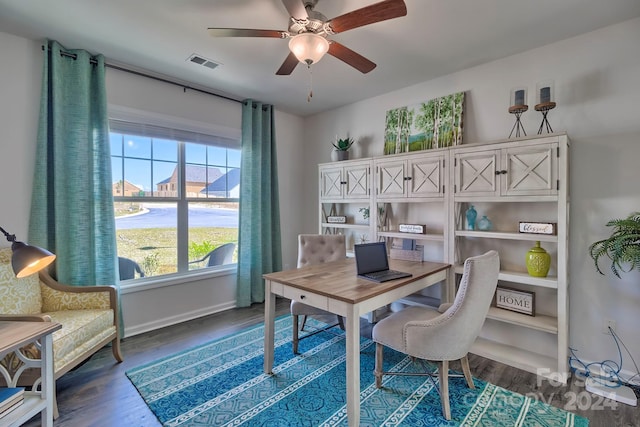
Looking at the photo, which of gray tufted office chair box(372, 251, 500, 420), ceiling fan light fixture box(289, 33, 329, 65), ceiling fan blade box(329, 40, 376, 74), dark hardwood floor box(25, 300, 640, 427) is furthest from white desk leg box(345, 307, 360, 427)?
ceiling fan blade box(329, 40, 376, 74)

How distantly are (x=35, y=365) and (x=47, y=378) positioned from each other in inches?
4.1

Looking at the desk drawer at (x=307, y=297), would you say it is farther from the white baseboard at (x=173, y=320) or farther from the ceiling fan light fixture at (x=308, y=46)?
the white baseboard at (x=173, y=320)

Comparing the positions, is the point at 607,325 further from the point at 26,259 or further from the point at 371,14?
the point at 26,259

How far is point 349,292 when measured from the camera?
1876 mm

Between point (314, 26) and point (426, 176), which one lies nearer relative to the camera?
point (314, 26)

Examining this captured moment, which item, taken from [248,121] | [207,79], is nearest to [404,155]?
[248,121]

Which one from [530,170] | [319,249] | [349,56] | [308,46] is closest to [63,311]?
[319,249]

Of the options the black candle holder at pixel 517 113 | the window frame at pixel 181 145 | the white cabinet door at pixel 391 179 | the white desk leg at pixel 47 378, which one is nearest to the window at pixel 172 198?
the window frame at pixel 181 145

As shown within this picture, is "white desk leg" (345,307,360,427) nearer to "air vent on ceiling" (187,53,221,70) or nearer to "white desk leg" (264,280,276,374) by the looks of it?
"white desk leg" (264,280,276,374)

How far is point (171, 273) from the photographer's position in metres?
3.43

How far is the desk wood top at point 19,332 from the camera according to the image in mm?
1434

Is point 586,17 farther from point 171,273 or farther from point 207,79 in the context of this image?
point 171,273

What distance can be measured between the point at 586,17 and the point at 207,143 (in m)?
3.66

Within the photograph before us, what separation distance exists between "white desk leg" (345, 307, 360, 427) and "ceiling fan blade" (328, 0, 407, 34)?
1.67m
